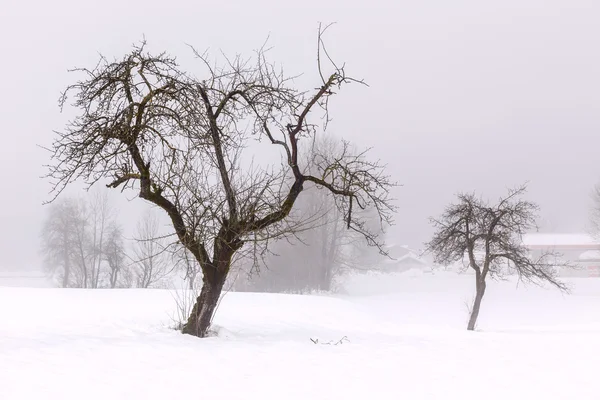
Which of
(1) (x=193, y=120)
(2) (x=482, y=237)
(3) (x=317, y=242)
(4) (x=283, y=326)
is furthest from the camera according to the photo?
(3) (x=317, y=242)

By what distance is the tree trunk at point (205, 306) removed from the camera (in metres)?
8.87

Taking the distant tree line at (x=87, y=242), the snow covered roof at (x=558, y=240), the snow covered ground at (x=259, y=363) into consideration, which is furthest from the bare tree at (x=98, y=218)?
the snow covered roof at (x=558, y=240)

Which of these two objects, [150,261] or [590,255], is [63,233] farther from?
[590,255]

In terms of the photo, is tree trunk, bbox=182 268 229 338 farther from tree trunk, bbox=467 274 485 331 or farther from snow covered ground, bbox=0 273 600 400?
tree trunk, bbox=467 274 485 331

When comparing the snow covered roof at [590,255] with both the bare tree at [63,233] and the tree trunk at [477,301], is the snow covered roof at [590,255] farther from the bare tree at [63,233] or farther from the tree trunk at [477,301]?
the bare tree at [63,233]

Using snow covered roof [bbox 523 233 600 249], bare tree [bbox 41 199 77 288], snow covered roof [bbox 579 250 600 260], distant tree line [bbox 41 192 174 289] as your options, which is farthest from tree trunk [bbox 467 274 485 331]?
snow covered roof [bbox 579 250 600 260]

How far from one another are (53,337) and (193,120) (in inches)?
162

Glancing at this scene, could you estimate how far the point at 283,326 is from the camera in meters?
11.5

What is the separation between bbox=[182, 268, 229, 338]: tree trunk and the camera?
8.87 m

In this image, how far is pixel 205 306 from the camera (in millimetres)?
8938

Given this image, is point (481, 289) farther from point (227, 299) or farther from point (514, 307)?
point (514, 307)

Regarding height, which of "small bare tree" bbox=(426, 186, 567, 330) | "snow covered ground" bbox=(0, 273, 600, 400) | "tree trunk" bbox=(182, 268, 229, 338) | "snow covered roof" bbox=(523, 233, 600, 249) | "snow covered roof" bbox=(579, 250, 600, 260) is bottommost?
"snow covered ground" bbox=(0, 273, 600, 400)

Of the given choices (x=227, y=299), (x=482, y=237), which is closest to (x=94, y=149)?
(x=227, y=299)

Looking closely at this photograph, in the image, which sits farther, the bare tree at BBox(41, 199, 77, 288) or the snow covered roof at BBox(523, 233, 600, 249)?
the snow covered roof at BBox(523, 233, 600, 249)
